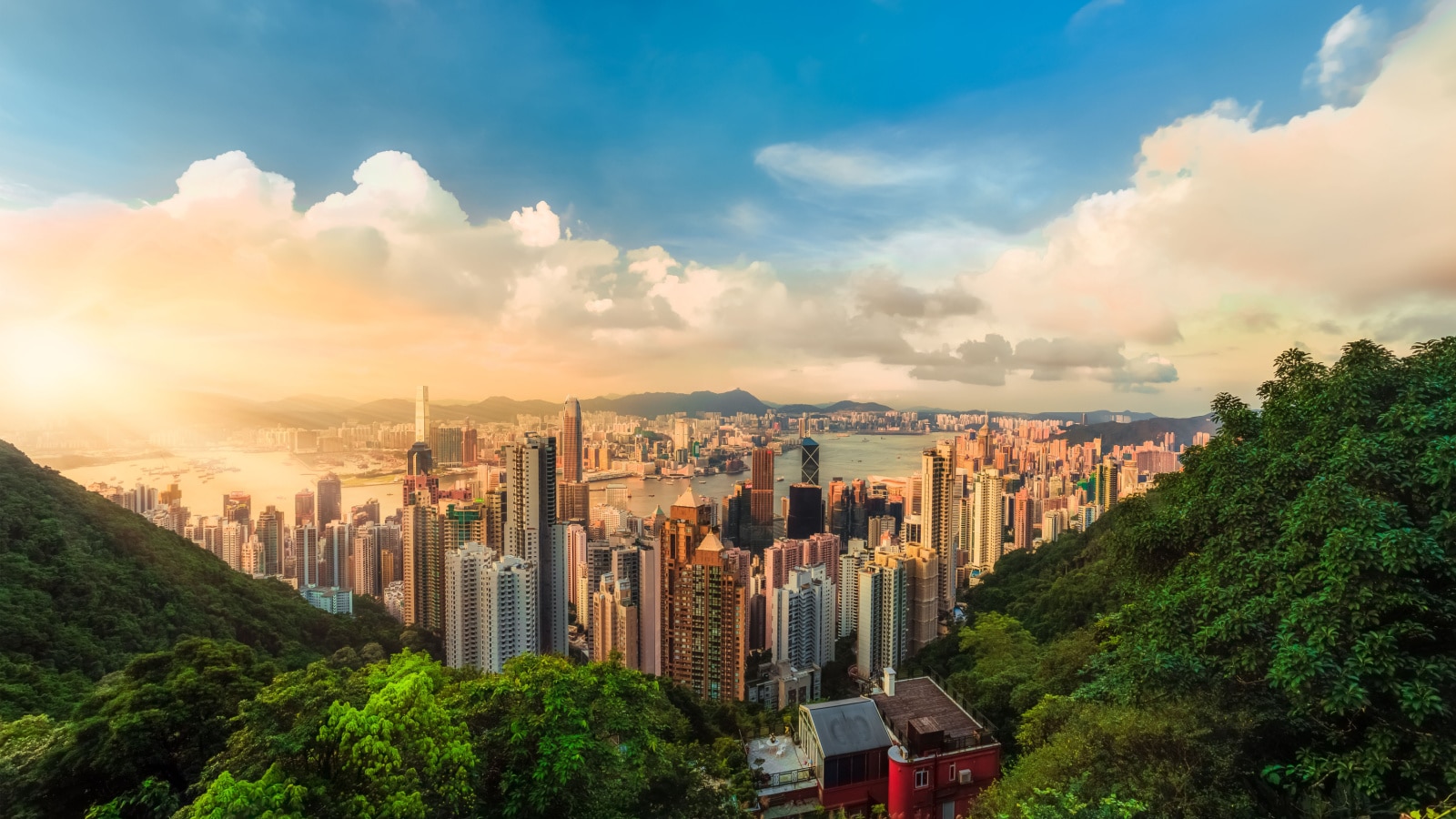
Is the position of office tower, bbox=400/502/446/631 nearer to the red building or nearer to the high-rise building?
the red building

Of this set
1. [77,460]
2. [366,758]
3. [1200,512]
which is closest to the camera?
[366,758]

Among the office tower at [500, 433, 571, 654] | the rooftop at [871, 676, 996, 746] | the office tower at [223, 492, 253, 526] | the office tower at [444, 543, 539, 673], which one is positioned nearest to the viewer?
the rooftop at [871, 676, 996, 746]

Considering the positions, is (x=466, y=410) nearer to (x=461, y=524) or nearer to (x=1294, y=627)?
(x=461, y=524)

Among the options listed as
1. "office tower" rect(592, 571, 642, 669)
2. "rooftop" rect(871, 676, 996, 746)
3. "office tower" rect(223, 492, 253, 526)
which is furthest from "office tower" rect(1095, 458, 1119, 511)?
"office tower" rect(223, 492, 253, 526)

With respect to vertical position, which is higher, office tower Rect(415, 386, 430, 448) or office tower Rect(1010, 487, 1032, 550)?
office tower Rect(415, 386, 430, 448)

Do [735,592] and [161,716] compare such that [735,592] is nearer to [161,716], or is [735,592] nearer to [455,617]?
[455,617]

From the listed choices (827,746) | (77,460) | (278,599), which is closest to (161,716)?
(827,746)
